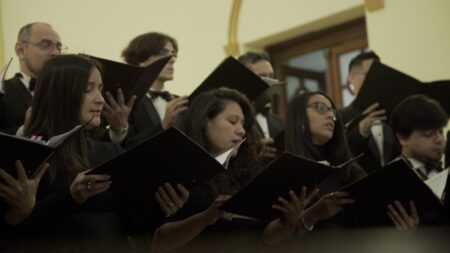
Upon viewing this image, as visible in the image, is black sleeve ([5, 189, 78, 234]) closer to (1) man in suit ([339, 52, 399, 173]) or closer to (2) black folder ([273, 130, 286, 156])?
(2) black folder ([273, 130, 286, 156])

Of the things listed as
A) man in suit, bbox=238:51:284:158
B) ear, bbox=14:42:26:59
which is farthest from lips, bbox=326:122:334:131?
ear, bbox=14:42:26:59

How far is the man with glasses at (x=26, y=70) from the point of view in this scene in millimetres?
3627

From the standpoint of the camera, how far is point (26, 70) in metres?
3.94

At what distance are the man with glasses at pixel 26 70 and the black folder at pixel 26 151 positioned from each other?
1111mm

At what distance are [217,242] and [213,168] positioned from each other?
0.55m

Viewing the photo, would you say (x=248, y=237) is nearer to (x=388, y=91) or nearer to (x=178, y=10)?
(x=388, y=91)

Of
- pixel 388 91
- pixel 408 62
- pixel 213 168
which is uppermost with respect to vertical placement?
pixel 213 168

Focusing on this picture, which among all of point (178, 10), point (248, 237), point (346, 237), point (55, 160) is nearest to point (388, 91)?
point (346, 237)

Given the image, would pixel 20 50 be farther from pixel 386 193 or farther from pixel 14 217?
pixel 386 193

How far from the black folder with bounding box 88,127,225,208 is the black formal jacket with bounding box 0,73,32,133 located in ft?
3.12

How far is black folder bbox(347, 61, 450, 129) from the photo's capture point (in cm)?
441

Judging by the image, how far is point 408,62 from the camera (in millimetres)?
6395

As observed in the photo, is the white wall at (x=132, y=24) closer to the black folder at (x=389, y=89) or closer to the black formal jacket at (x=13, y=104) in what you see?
the black folder at (x=389, y=89)

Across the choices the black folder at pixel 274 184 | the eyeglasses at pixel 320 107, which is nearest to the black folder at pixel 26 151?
the black folder at pixel 274 184
